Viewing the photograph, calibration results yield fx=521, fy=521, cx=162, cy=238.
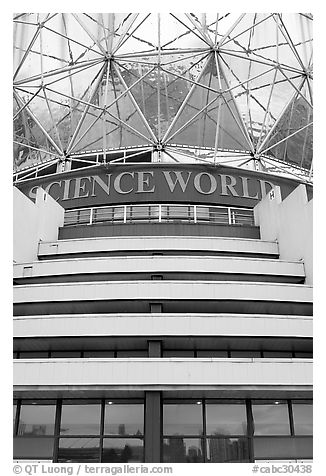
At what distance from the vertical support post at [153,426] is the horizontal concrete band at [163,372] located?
542mm

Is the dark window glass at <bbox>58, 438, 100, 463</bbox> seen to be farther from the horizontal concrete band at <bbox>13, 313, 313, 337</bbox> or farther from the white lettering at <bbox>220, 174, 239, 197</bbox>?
the white lettering at <bbox>220, 174, 239, 197</bbox>

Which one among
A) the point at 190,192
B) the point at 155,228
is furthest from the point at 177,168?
the point at 155,228

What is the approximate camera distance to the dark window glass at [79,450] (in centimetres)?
1528

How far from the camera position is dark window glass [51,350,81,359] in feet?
58.9

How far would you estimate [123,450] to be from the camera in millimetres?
15273

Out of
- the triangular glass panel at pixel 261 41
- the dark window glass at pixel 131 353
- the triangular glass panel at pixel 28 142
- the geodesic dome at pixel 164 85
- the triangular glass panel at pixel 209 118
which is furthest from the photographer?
the triangular glass panel at pixel 28 142

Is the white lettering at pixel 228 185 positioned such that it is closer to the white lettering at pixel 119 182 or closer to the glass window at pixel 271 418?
the white lettering at pixel 119 182

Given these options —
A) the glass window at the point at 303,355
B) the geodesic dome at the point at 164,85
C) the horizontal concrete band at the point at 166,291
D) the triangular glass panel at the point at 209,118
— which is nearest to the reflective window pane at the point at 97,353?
the horizontal concrete band at the point at 166,291

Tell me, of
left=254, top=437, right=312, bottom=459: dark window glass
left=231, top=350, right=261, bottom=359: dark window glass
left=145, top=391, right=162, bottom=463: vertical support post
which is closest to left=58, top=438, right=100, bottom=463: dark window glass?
left=145, top=391, right=162, bottom=463: vertical support post

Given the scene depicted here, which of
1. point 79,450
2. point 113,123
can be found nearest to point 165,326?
point 79,450

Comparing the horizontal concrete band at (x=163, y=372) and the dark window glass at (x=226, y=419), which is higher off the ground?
the horizontal concrete band at (x=163, y=372)

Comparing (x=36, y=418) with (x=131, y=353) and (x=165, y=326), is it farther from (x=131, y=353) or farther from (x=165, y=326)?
(x=165, y=326)

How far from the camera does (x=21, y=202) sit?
2331 centimetres
